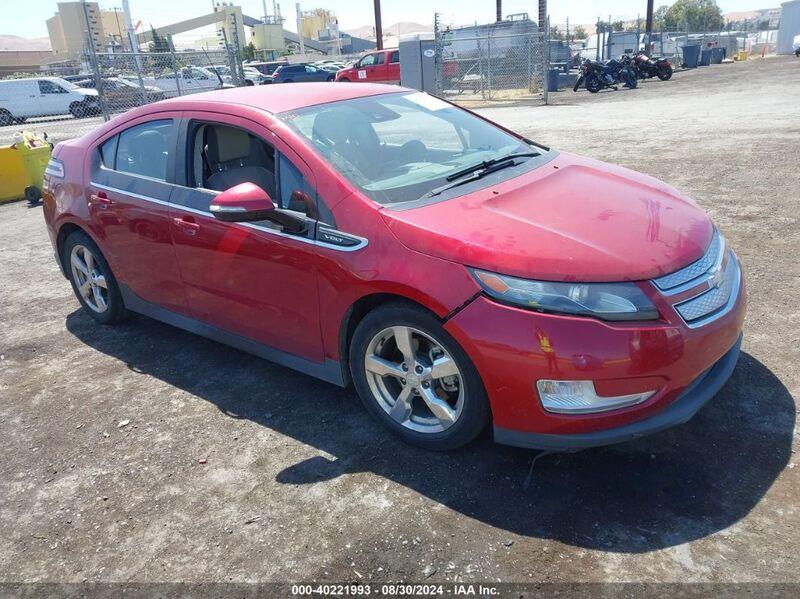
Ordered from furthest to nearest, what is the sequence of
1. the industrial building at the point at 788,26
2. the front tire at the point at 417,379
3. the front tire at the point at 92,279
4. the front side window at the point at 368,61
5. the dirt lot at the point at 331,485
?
1. the industrial building at the point at 788,26
2. the front side window at the point at 368,61
3. the front tire at the point at 92,279
4. the front tire at the point at 417,379
5. the dirt lot at the point at 331,485

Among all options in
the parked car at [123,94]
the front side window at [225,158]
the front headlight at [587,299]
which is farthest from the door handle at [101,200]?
the parked car at [123,94]

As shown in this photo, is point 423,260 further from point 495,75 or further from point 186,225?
point 495,75

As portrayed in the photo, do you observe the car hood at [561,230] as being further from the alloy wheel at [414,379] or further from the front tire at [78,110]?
the front tire at [78,110]

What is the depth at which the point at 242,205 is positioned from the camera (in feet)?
10.5

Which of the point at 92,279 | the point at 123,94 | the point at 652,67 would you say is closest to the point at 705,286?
the point at 92,279

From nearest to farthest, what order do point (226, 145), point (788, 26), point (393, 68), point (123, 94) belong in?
point (226, 145) < point (123, 94) < point (393, 68) < point (788, 26)

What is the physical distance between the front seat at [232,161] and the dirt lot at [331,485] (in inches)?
48.5

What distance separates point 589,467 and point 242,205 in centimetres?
207

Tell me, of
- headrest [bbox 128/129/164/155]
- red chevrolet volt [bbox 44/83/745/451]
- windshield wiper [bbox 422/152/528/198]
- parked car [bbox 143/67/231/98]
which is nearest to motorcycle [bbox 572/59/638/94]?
parked car [bbox 143/67/231/98]

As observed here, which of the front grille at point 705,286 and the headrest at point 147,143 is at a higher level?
the headrest at point 147,143

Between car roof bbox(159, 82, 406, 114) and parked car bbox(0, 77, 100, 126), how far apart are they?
24898 mm

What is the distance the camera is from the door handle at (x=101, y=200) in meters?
4.49

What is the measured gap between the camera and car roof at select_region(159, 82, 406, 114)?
379 cm

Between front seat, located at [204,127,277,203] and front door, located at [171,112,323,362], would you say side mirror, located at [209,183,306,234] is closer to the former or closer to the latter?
front door, located at [171,112,323,362]
